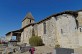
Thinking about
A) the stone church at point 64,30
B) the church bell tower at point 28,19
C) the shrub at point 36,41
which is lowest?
the shrub at point 36,41

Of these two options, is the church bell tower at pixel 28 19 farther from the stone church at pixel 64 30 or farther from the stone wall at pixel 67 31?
the stone wall at pixel 67 31

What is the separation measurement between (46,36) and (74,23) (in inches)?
258

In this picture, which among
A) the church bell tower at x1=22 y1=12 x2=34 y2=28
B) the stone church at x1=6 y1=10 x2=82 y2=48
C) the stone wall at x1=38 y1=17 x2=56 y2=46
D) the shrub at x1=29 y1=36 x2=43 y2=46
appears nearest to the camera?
the stone church at x1=6 y1=10 x2=82 y2=48

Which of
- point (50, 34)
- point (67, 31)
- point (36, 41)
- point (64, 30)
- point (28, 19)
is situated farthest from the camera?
point (28, 19)

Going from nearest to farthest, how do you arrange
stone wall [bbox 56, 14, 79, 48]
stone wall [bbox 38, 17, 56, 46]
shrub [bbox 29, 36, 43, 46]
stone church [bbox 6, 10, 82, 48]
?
stone wall [bbox 56, 14, 79, 48]
stone church [bbox 6, 10, 82, 48]
stone wall [bbox 38, 17, 56, 46]
shrub [bbox 29, 36, 43, 46]

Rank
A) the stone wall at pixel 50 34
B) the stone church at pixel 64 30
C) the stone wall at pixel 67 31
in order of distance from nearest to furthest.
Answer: the stone wall at pixel 67 31 → the stone church at pixel 64 30 → the stone wall at pixel 50 34

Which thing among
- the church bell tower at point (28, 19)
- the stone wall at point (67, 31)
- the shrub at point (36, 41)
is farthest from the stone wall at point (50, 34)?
the church bell tower at point (28, 19)

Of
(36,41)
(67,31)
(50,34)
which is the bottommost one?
(36,41)

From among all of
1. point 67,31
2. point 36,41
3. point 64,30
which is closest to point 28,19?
point 36,41

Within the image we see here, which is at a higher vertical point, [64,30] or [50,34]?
[64,30]

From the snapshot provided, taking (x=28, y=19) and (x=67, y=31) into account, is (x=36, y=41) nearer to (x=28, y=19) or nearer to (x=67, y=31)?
(x=67, y=31)

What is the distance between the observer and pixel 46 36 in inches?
1200

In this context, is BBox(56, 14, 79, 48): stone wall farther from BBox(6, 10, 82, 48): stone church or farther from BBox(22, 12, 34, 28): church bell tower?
BBox(22, 12, 34, 28): church bell tower

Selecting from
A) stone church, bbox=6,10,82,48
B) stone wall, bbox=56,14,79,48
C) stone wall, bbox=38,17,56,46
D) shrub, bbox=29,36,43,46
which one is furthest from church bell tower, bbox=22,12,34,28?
stone wall, bbox=56,14,79,48
